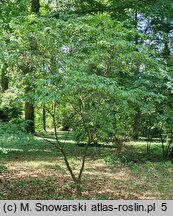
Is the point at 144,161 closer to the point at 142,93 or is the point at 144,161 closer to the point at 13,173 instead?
the point at 13,173

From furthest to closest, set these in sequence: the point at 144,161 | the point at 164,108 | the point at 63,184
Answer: the point at 144,161 → the point at 164,108 → the point at 63,184

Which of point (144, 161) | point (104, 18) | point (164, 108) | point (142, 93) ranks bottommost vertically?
point (144, 161)

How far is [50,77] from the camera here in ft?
16.4

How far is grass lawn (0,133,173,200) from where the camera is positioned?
20.7 ft

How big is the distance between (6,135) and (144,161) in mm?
5898

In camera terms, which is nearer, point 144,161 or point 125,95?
point 125,95

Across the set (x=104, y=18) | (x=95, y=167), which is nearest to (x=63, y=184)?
(x=95, y=167)

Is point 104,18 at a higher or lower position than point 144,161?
higher

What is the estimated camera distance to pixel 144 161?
10.1 m

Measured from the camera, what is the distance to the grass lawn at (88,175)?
6.30 metres

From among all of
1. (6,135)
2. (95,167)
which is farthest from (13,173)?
(6,135)

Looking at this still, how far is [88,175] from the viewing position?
7.89m

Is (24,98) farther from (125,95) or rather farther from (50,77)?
(125,95)

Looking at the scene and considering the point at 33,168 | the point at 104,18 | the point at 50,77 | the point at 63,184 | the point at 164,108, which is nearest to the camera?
the point at 50,77
